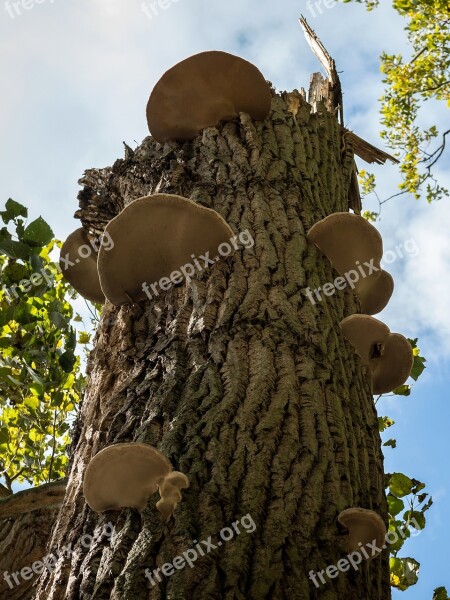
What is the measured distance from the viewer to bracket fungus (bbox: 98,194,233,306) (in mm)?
2953

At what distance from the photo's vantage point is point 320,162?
161 inches

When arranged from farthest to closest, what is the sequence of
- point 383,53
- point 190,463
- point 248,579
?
point 383,53 < point 190,463 < point 248,579

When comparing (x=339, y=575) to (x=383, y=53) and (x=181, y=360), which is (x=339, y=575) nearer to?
(x=181, y=360)

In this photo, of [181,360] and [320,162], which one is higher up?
[320,162]

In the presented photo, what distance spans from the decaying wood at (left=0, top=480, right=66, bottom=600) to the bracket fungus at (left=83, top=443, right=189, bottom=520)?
Answer: 5.49 feet

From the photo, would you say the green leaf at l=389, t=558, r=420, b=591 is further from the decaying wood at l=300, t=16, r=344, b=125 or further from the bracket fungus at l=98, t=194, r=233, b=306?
the decaying wood at l=300, t=16, r=344, b=125

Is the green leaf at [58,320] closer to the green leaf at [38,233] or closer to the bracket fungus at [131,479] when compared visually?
the green leaf at [38,233]

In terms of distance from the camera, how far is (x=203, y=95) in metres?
3.94

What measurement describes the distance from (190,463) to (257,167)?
181 centimetres

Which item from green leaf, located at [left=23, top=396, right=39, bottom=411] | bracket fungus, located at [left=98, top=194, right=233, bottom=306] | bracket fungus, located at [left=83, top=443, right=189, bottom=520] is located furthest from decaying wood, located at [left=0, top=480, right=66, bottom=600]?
green leaf, located at [left=23, top=396, right=39, bottom=411]

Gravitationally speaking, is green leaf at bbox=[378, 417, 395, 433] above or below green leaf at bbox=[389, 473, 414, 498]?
above

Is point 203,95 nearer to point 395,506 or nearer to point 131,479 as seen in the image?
point 131,479

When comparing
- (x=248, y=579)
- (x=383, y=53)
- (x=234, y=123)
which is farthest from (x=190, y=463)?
(x=383, y=53)

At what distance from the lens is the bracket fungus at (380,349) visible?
306cm
